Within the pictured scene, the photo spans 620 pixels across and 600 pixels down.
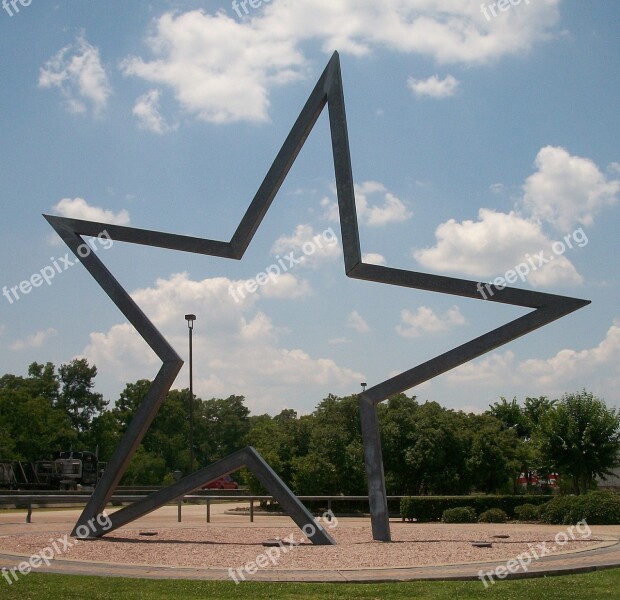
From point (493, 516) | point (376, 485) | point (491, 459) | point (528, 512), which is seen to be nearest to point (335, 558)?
point (376, 485)

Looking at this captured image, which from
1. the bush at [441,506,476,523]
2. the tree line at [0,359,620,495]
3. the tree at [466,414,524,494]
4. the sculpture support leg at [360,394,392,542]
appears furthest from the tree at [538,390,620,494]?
the sculpture support leg at [360,394,392,542]

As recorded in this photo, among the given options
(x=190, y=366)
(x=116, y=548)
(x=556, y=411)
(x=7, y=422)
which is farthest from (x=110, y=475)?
(x=7, y=422)

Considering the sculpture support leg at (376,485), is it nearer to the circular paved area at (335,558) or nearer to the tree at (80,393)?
the circular paved area at (335,558)

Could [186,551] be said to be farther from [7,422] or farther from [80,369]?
[80,369]

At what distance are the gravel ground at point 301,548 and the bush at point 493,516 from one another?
5.70m

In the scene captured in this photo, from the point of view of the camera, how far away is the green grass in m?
8.66

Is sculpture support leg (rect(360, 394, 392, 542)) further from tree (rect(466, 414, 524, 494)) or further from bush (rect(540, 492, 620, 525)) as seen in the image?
tree (rect(466, 414, 524, 494))

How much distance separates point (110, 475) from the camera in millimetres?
16109

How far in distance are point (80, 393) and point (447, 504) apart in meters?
65.2

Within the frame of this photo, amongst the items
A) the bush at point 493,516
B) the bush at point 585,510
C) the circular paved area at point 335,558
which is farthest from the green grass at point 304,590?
the bush at point 493,516

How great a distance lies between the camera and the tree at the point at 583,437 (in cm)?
3125

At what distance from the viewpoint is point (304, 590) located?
910 cm

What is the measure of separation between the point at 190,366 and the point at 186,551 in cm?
1930

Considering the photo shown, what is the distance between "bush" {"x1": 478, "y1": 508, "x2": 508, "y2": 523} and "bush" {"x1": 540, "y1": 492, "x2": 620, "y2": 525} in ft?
5.57
